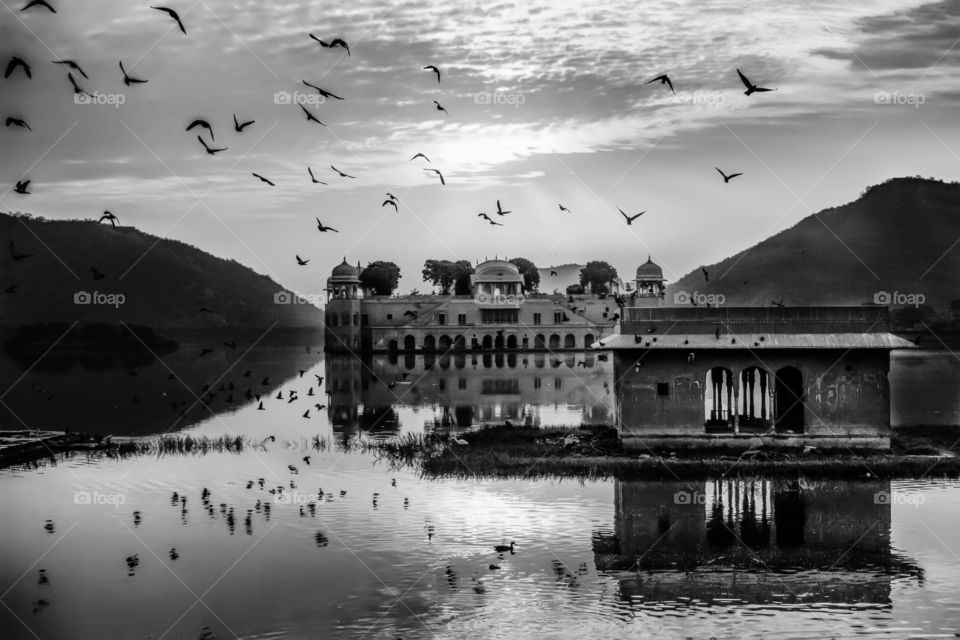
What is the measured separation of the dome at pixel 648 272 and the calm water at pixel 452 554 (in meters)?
76.8

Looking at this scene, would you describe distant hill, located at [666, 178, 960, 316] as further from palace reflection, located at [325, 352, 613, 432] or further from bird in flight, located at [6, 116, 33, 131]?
bird in flight, located at [6, 116, 33, 131]

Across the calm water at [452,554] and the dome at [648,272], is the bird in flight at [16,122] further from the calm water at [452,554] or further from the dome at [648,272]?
the dome at [648,272]

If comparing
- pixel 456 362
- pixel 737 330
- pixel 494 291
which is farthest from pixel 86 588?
pixel 494 291

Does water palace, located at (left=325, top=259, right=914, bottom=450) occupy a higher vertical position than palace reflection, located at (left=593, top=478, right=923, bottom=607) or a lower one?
higher

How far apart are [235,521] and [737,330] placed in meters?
12.8

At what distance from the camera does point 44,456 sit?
29.0m

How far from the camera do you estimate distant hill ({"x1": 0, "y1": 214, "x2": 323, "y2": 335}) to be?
5930 inches

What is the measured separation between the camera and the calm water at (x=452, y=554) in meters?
14.2

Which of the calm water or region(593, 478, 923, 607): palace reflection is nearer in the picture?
the calm water

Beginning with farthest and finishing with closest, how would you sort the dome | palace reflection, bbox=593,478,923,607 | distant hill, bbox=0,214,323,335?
distant hill, bbox=0,214,323,335
the dome
palace reflection, bbox=593,478,923,607

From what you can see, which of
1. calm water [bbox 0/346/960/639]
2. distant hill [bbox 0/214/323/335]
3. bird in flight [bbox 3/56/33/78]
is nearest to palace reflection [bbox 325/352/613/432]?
calm water [bbox 0/346/960/639]

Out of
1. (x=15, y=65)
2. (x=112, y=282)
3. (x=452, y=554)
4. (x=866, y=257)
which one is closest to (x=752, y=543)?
(x=452, y=554)

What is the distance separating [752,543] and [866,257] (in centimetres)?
12772

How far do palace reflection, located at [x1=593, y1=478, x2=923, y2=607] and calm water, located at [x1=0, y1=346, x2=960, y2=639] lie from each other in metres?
0.05
